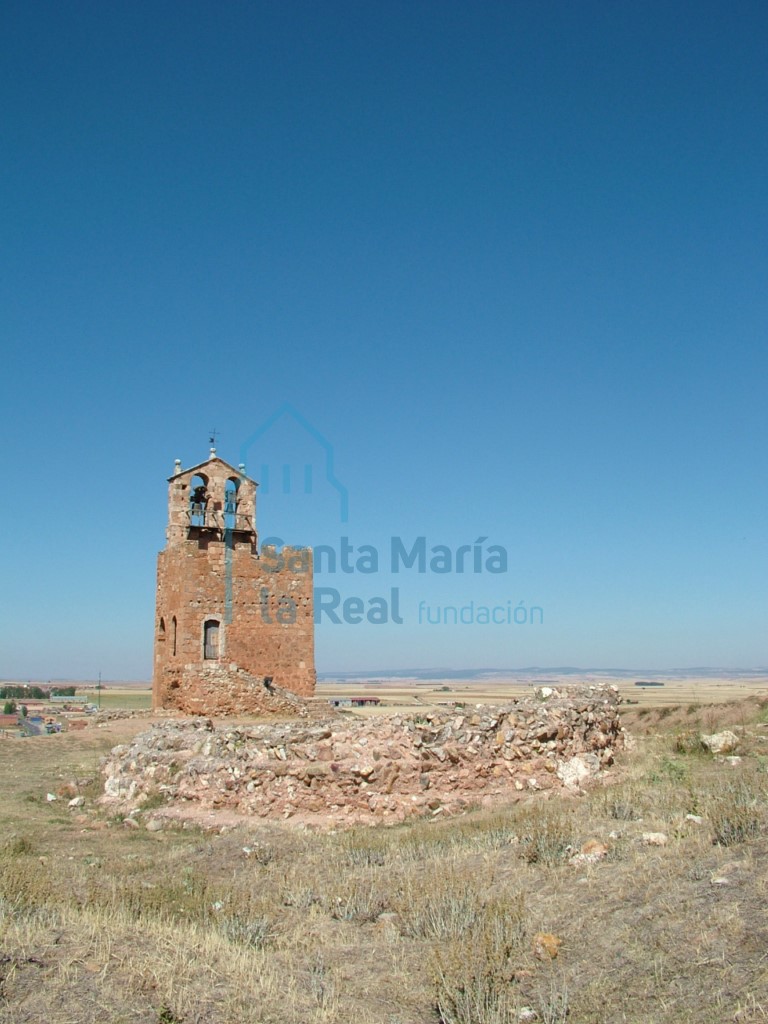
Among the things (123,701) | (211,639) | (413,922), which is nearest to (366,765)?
(413,922)

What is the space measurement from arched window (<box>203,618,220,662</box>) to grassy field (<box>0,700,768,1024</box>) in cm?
1290

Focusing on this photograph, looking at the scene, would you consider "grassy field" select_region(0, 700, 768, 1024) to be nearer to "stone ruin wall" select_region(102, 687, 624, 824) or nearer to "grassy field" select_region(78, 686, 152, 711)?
"stone ruin wall" select_region(102, 687, 624, 824)

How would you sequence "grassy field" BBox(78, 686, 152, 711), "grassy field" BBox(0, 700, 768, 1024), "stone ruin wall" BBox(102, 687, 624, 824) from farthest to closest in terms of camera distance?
"grassy field" BBox(78, 686, 152, 711) → "stone ruin wall" BBox(102, 687, 624, 824) → "grassy field" BBox(0, 700, 768, 1024)

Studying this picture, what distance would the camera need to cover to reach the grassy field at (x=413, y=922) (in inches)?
177

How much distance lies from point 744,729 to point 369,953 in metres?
12.5

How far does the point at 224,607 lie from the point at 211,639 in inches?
39.2

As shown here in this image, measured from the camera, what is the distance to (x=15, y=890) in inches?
248

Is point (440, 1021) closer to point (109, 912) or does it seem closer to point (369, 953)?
point (369, 953)

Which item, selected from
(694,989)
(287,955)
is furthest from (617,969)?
(287,955)

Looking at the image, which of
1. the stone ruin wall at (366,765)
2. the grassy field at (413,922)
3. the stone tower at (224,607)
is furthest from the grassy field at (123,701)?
the grassy field at (413,922)

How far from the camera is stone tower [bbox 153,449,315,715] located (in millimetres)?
22219

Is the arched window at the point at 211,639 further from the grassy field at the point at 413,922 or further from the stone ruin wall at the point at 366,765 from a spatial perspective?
the grassy field at the point at 413,922

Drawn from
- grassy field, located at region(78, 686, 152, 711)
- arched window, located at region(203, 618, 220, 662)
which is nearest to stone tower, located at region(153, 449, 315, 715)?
arched window, located at region(203, 618, 220, 662)

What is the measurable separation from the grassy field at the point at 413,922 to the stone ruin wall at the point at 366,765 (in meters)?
1.12
